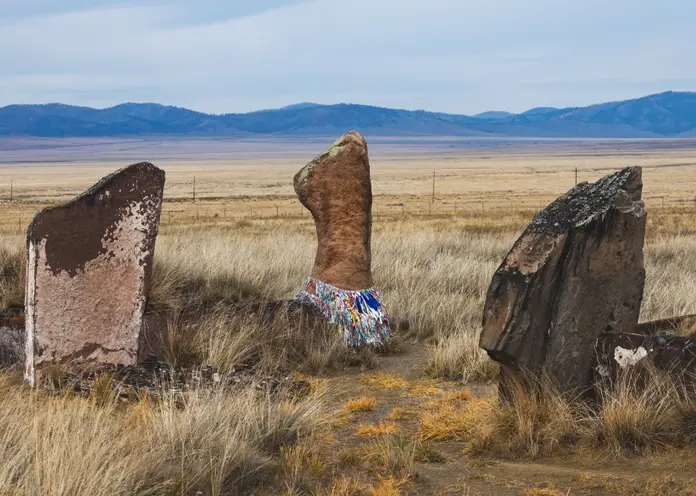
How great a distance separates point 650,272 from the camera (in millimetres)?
14359

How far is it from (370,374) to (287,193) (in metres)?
52.4

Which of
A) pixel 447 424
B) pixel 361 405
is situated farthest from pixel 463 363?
pixel 447 424

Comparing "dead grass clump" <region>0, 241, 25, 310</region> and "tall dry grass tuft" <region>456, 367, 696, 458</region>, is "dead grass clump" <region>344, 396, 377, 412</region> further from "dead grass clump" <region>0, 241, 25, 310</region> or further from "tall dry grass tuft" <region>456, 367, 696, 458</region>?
"dead grass clump" <region>0, 241, 25, 310</region>

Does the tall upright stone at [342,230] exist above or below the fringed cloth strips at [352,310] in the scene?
above

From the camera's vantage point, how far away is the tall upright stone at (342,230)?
33.2 ft

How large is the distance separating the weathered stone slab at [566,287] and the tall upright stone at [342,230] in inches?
138

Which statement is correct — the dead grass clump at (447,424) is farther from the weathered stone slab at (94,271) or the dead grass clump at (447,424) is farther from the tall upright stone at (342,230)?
the tall upright stone at (342,230)

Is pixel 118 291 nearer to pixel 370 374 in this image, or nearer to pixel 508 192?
pixel 370 374

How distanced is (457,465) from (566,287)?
4.86 ft

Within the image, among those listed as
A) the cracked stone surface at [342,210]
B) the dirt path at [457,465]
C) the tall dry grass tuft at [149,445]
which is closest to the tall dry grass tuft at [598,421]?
the dirt path at [457,465]

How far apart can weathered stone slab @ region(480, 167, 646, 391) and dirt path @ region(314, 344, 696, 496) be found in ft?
2.72

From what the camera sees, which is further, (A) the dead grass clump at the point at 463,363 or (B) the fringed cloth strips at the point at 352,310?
(B) the fringed cloth strips at the point at 352,310

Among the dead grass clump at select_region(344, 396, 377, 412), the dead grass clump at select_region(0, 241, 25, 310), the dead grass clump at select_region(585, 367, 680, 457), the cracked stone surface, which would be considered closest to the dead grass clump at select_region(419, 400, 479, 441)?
the dead grass clump at select_region(344, 396, 377, 412)

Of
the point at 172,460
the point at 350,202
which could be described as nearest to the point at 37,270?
the point at 172,460
